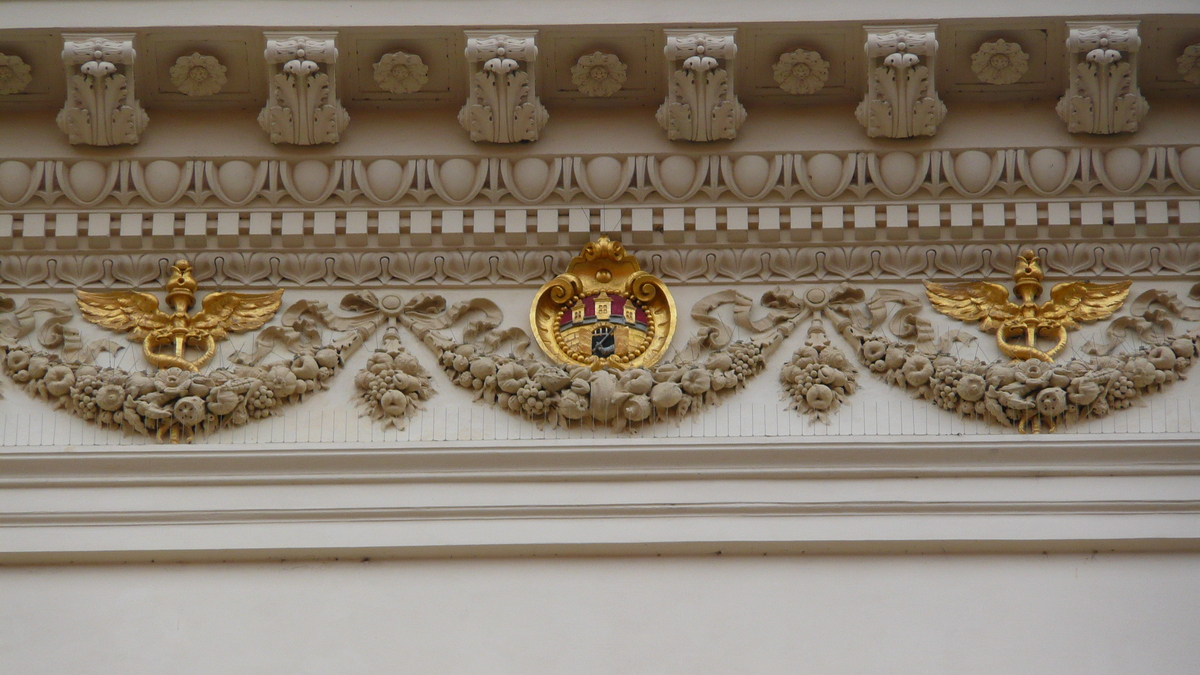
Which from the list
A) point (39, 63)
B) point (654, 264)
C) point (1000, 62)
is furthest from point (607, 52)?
point (39, 63)

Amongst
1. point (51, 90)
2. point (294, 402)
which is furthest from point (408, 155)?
point (51, 90)

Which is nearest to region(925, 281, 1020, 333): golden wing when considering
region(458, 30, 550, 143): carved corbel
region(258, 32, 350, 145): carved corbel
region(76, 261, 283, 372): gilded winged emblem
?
region(458, 30, 550, 143): carved corbel

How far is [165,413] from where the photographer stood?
4324mm

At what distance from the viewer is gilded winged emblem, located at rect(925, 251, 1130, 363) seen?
442 cm

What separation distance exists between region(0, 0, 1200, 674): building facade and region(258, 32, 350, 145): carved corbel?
1cm

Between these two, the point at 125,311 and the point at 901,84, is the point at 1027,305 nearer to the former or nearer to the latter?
the point at 901,84

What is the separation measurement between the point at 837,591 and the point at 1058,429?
75 centimetres

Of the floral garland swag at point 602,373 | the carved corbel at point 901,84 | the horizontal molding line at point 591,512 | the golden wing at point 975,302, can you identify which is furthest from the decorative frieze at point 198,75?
the golden wing at point 975,302

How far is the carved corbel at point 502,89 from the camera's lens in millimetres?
4398

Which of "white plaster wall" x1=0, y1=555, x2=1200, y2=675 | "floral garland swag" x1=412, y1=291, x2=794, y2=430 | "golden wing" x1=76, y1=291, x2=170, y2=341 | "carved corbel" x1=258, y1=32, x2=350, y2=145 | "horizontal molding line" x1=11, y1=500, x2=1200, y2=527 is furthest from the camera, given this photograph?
"golden wing" x1=76, y1=291, x2=170, y2=341

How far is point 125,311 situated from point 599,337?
1.32 metres

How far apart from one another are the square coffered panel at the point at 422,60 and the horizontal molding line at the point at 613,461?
1.02 metres

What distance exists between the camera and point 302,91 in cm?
446

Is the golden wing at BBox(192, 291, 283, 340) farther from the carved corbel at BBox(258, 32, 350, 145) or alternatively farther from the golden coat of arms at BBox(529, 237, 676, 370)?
the golden coat of arms at BBox(529, 237, 676, 370)
